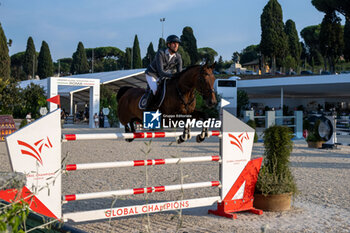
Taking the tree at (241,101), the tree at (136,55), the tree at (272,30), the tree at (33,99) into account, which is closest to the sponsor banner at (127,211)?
the tree at (33,99)

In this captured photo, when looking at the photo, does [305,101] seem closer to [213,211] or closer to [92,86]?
[92,86]

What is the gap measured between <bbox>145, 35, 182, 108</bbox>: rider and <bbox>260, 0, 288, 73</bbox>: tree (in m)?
38.8

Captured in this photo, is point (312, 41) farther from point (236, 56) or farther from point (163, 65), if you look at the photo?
point (163, 65)

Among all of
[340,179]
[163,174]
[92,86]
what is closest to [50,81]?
[92,86]

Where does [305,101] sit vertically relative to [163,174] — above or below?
above

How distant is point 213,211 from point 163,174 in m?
2.77

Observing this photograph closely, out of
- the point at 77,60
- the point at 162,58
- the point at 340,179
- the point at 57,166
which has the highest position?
the point at 77,60

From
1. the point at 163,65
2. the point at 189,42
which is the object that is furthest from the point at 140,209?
the point at 189,42

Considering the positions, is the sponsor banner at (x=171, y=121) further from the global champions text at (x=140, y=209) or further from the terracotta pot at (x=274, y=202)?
the terracotta pot at (x=274, y=202)

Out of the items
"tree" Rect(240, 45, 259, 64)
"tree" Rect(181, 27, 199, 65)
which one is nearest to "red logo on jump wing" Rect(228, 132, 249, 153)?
"tree" Rect(181, 27, 199, 65)

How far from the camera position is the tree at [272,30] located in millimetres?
40875

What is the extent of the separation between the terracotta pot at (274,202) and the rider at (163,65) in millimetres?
2045

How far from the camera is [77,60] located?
6253cm

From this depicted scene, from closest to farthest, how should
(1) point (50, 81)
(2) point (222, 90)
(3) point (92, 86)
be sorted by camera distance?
(1) point (50, 81) → (3) point (92, 86) → (2) point (222, 90)
